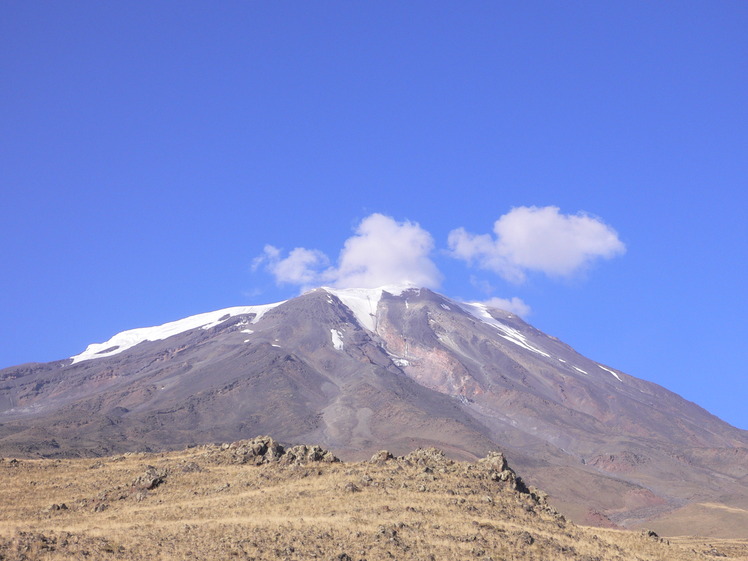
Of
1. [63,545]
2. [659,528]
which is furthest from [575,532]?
[659,528]

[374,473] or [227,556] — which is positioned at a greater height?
[374,473]

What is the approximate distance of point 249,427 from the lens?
17150cm

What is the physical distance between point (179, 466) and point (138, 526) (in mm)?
10096

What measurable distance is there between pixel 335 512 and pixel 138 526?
826cm

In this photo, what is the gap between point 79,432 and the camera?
152 meters

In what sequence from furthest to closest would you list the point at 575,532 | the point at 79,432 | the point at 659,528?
the point at 79,432 < the point at 659,528 < the point at 575,532

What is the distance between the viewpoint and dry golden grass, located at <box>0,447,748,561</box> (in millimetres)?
29344

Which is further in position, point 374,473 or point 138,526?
point 374,473

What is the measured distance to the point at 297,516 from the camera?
109 ft

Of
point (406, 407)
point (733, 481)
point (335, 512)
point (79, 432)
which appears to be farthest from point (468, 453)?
point (335, 512)

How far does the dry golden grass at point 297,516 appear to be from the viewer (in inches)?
1155

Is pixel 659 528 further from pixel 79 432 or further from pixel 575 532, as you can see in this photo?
pixel 79 432

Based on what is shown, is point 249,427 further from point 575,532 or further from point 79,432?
point 575,532

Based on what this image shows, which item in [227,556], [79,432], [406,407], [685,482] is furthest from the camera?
[406,407]
